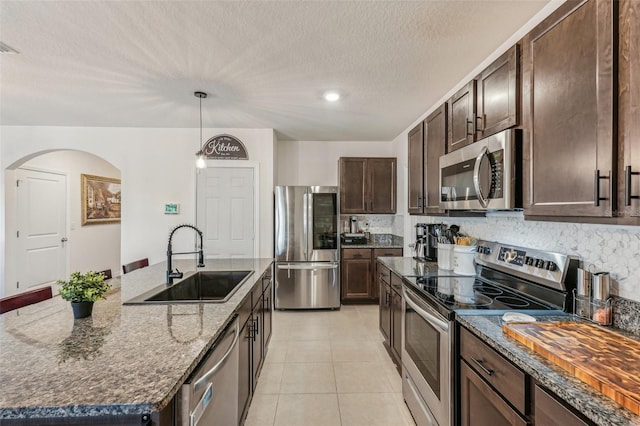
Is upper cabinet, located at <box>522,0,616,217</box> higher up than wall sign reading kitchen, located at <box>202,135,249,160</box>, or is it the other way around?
wall sign reading kitchen, located at <box>202,135,249,160</box>

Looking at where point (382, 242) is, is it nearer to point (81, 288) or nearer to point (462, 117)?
point (462, 117)

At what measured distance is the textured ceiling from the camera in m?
1.72

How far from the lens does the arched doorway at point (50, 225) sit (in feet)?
14.0

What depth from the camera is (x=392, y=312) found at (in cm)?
274

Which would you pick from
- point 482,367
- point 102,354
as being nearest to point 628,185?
point 482,367

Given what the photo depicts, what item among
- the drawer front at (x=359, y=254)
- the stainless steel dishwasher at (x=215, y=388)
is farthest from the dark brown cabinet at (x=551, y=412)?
the drawer front at (x=359, y=254)

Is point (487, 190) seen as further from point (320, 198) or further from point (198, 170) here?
point (198, 170)

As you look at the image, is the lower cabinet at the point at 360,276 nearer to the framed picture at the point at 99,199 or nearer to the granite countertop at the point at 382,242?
the granite countertop at the point at 382,242

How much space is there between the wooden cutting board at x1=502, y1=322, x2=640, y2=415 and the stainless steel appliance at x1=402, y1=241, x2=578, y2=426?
0.26 m

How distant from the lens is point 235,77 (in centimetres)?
255

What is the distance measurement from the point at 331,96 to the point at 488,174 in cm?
176

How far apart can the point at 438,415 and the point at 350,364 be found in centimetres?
128

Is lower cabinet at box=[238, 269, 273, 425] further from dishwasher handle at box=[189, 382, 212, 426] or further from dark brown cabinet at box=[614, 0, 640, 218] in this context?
dark brown cabinet at box=[614, 0, 640, 218]

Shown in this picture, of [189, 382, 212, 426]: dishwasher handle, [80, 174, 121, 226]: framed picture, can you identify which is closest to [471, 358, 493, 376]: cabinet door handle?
[189, 382, 212, 426]: dishwasher handle
